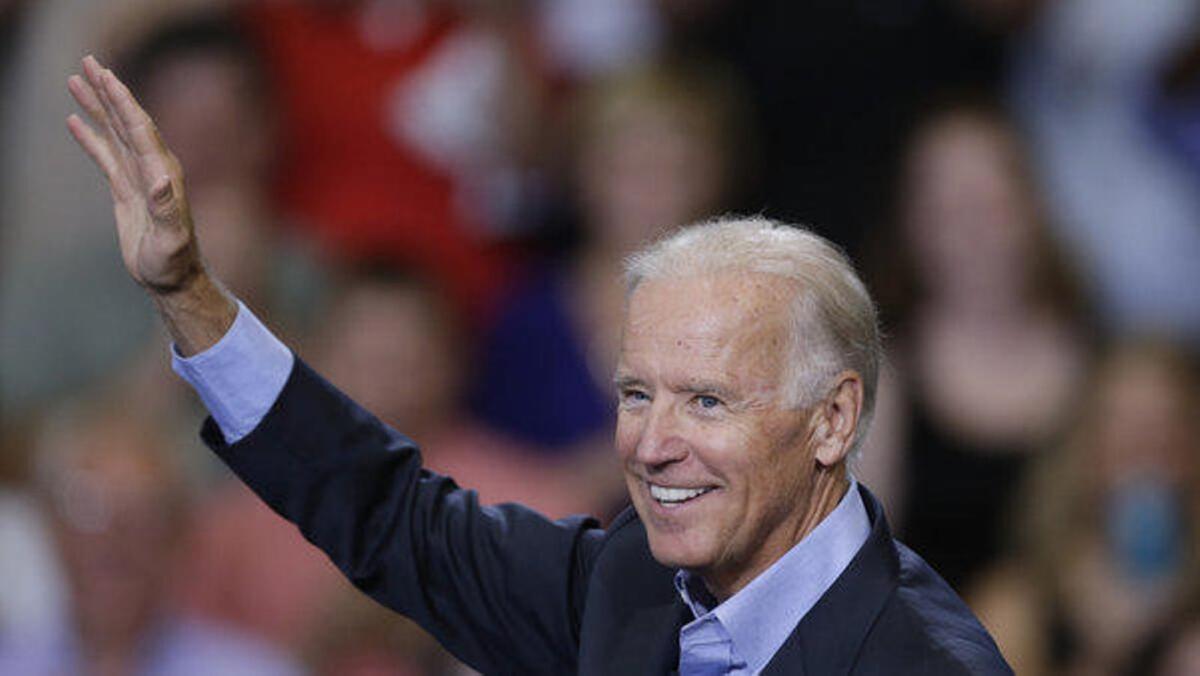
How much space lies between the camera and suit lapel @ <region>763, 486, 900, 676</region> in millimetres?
2061

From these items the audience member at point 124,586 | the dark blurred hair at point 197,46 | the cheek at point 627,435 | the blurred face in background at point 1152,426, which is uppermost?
the dark blurred hair at point 197,46

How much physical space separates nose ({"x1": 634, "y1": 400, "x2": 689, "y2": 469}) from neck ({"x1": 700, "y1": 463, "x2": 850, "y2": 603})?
0.49 ft

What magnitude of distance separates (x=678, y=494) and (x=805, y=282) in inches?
9.9

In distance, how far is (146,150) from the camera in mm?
2217

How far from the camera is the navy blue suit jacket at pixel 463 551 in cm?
227

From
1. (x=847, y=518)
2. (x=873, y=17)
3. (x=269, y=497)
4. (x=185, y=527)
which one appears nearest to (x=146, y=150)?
(x=269, y=497)

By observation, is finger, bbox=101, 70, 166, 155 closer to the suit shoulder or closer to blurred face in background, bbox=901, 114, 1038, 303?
the suit shoulder

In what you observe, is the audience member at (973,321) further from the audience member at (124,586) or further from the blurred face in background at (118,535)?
the blurred face in background at (118,535)

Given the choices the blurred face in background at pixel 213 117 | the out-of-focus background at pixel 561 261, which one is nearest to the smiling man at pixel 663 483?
the out-of-focus background at pixel 561 261

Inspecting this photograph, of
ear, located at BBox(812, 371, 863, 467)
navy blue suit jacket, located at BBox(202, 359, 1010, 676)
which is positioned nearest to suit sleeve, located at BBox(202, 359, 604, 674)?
navy blue suit jacket, located at BBox(202, 359, 1010, 676)

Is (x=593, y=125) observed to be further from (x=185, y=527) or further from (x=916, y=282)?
(x=185, y=527)

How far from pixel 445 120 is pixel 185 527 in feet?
3.61

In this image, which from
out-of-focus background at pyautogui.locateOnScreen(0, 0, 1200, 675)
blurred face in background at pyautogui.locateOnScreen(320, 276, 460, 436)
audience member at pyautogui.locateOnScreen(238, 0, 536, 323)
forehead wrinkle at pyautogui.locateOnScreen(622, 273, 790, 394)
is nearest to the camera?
forehead wrinkle at pyautogui.locateOnScreen(622, 273, 790, 394)

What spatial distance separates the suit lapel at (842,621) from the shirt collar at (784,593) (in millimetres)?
17
